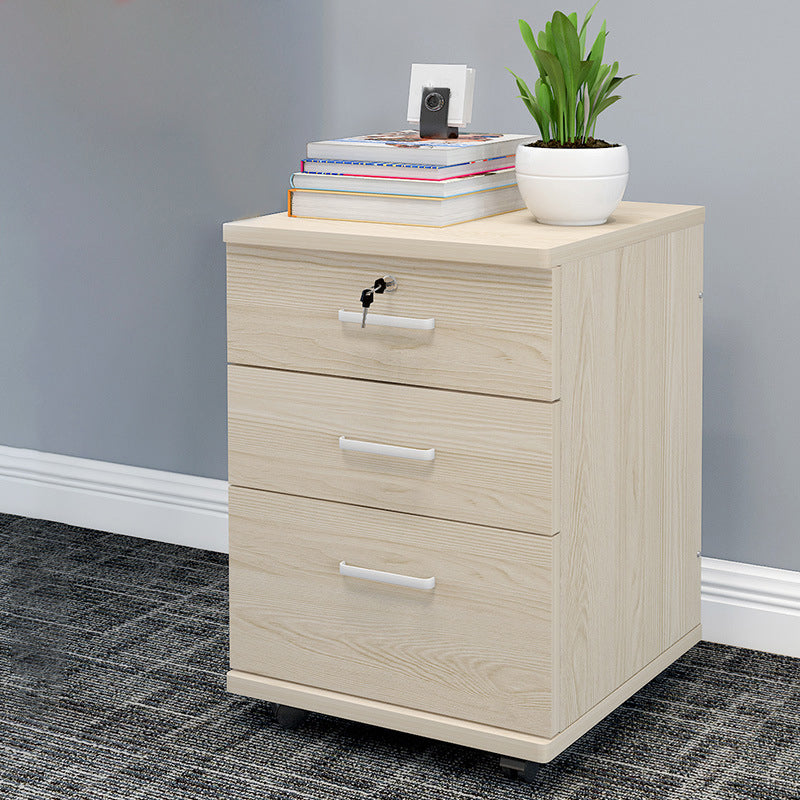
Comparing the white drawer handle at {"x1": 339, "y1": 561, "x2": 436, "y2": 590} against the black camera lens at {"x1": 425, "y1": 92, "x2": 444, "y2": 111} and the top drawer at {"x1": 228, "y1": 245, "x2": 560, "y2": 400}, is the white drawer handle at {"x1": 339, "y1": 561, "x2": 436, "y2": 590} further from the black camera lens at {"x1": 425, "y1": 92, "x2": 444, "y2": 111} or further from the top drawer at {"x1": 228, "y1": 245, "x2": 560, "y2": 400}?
the black camera lens at {"x1": 425, "y1": 92, "x2": 444, "y2": 111}

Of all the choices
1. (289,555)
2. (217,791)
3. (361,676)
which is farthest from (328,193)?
(217,791)

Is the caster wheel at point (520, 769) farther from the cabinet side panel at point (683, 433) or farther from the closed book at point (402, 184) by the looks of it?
the closed book at point (402, 184)

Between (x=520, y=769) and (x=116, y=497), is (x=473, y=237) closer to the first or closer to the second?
(x=520, y=769)

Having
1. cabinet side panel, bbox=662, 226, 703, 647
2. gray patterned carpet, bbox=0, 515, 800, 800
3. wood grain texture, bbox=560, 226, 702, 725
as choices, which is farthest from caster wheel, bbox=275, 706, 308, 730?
cabinet side panel, bbox=662, 226, 703, 647

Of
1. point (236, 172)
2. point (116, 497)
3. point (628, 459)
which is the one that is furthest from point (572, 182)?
point (116, 497)

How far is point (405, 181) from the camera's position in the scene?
1.49 metres

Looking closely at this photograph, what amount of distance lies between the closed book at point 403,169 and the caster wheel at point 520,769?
0.68m

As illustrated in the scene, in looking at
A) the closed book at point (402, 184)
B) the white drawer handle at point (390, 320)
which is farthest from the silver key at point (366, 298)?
the closed book at point (402, 184)

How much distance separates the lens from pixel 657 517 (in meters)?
1.64

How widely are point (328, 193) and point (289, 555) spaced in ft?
1.44

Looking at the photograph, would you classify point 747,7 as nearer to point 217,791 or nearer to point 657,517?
point 657,517

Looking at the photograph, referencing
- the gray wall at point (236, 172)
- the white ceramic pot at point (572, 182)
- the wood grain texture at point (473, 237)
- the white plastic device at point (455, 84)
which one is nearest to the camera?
the wood grain texture at point (473, 237)

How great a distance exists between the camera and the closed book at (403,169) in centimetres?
149

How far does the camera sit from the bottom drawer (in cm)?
144
